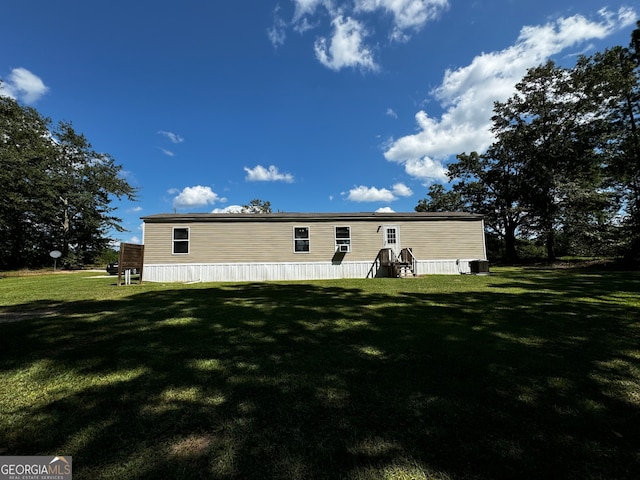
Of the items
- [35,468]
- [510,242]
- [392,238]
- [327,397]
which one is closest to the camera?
[35,468]

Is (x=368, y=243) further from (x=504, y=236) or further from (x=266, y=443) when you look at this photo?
(x=504, y=236)

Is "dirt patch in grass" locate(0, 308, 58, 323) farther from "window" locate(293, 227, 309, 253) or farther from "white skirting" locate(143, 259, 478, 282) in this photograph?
"window" locate(293, 227, 309, 253)

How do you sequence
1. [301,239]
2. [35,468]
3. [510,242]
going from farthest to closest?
[510,242] → [301,239] → [35,468]

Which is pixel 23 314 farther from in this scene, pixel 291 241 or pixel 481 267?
pixel 481 267

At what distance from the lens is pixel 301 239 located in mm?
15289

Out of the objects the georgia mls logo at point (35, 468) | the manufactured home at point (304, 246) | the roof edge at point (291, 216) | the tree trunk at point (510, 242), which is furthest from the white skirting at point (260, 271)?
the tree trunk at point (510, 242)

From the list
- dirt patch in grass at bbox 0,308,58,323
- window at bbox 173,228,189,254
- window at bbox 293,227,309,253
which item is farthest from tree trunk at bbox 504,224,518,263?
dirt patch in grass at bbox 0,308,58,323

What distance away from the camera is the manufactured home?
14430 millimetres

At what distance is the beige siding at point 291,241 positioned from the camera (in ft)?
47.5

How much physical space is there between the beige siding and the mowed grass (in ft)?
30.7

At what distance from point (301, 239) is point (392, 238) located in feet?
15.6

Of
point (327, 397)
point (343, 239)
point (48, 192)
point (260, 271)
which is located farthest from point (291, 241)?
point (48, 192)

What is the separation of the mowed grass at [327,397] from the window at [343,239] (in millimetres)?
10055

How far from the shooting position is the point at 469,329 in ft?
15.4
